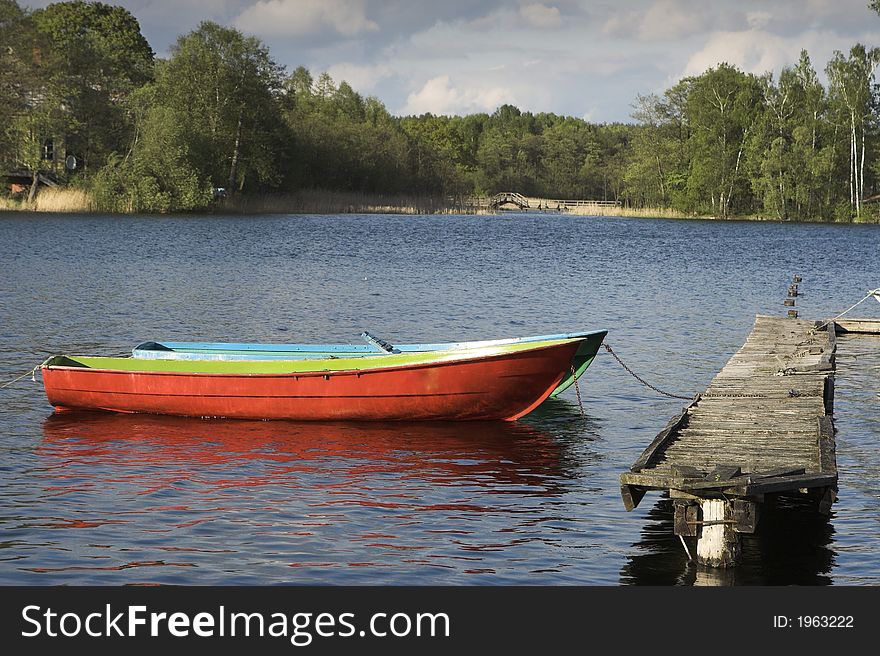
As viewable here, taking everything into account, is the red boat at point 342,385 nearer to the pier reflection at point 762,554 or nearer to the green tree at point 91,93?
the pier reflection at point 762,554

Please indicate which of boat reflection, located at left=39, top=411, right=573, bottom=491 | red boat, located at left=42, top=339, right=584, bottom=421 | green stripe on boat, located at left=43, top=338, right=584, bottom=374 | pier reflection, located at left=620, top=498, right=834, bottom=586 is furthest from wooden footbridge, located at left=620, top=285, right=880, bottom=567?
green stripe on boat, located at left=43, top=338, right=584, bottom=374

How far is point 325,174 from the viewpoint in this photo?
368ft

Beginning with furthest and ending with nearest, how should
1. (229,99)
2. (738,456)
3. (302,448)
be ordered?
(229,99) → (302,448) → (738,456)

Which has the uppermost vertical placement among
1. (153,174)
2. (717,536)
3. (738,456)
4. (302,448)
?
(153,174)

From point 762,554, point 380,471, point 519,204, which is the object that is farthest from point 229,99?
point 762,554

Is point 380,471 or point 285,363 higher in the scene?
point 285,363

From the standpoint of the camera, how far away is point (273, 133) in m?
100

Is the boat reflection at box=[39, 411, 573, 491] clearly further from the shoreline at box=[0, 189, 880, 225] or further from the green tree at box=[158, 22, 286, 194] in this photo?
the green tree at box=[158, 22, 286, 194]

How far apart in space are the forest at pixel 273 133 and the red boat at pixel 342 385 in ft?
221

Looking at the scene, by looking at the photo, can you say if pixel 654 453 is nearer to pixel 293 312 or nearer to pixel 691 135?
pixel 293 312

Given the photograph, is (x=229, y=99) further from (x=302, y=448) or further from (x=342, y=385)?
(x=302, y=448)

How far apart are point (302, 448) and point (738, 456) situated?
5972 millimetres

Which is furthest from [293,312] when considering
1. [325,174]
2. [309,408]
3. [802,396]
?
[325,174]

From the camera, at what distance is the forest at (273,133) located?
83625 millimetres
